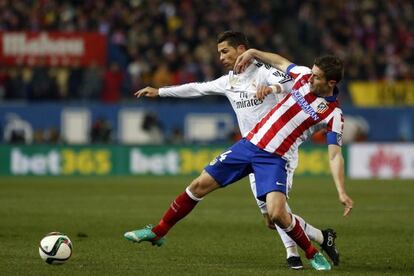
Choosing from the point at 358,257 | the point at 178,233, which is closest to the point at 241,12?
the point at 178,233

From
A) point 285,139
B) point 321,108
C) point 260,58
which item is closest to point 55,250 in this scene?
point 285,139

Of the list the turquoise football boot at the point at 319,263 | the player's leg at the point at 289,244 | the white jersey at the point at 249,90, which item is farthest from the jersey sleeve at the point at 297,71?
the turquoise football boot at the point at 319,263

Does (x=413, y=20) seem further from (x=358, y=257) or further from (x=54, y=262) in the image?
(x=54, y=262)

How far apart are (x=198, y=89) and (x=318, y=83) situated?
1526 millimetres

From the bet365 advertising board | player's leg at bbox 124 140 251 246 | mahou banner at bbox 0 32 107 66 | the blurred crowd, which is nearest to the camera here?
player's leg at bbox 124 140 251 246

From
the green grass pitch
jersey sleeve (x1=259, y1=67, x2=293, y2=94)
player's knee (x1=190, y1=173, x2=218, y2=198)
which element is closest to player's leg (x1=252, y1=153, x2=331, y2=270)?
the green grass pitch

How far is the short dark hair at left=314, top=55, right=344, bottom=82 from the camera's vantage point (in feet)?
30.8

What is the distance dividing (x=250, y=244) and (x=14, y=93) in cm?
1841

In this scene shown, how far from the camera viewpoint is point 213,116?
3016cm

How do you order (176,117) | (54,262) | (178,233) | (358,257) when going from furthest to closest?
(176,117)
(178,233)
(358,257)
(54,262)

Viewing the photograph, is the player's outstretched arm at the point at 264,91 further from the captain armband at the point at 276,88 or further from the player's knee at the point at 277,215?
the player's knee at the point at 277,215

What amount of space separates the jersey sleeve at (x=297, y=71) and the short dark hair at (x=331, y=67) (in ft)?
1.03

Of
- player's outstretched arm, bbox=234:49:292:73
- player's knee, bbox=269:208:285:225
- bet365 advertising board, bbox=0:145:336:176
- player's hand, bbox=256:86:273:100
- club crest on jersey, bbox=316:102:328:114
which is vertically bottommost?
bet365 advertising board, bbox=0:145:336:176

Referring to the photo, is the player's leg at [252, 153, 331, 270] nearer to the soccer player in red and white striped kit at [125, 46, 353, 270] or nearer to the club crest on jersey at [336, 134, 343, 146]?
the soccer player in red and white striped kit at [125, 46, 353, 270]
